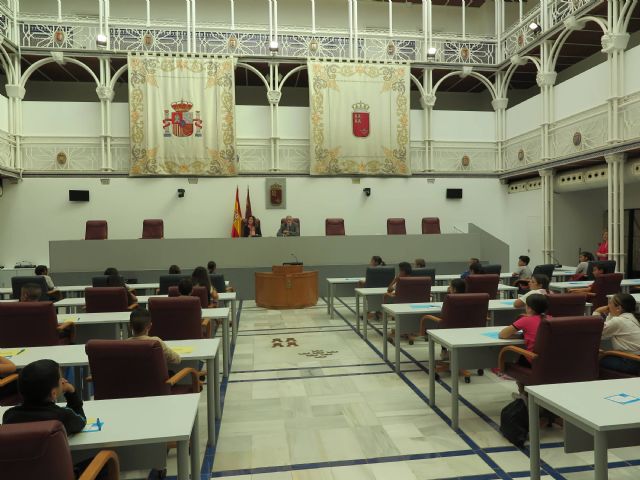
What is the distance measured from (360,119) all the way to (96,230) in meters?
7.73

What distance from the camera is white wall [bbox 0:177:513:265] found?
12.6m

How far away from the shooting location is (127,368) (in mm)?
2812

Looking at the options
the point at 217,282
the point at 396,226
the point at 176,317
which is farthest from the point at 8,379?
the point at 396,226

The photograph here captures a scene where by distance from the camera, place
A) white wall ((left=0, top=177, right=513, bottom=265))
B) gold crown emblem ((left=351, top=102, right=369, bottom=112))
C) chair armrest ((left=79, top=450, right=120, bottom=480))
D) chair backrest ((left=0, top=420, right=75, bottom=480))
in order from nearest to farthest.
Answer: chair backrest ((left=0, top=420, right=75, bottom=480)) < chair armrest ((left=79, top=450, right=120, bottom=480)) < white wall ((left=0, top=177, right=513, bottom=265)) < gold crown emblem ((left=351, top=102, right=369, bottom=112))

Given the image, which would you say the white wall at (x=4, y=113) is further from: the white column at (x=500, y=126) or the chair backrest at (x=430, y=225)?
the white column at (x=500, y=126)

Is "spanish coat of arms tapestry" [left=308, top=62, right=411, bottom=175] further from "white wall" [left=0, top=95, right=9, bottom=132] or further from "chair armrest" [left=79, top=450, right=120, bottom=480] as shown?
"chair armrest" [left=79, top=450, right=120, bottom=480]

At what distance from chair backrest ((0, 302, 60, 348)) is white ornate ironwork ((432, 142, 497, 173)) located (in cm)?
1193

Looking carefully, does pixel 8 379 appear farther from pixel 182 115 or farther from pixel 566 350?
pixel 182 115

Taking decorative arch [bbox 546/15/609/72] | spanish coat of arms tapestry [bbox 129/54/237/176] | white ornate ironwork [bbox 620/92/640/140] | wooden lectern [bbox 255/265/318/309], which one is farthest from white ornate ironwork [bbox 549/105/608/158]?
spanish coat of arms tapestry [bbox 129/54/237/176]

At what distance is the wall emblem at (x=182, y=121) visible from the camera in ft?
42.4

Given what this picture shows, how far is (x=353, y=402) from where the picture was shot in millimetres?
4230

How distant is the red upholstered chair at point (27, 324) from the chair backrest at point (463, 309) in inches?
143

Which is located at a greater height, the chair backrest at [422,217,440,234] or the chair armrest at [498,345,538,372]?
the chair backrest at [422,217,440,234]

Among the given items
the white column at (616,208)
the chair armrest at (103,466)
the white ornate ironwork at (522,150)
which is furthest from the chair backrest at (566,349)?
the white ornate ironwork at (522,150)
